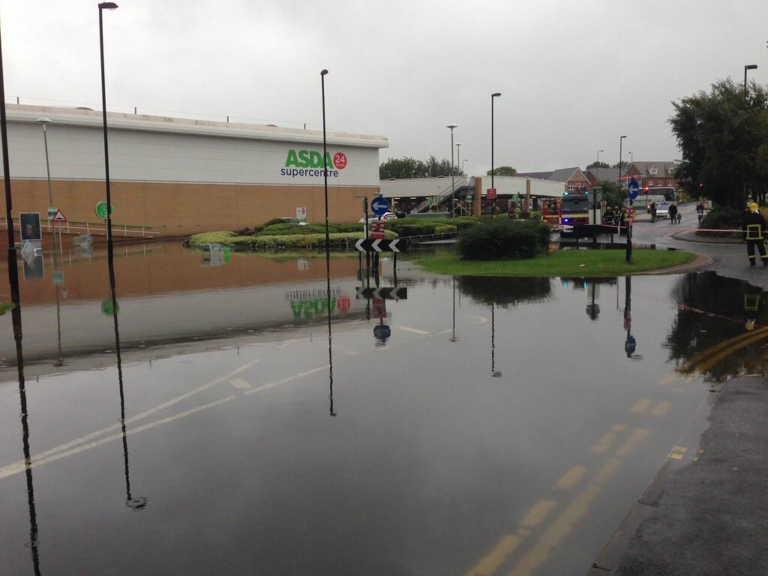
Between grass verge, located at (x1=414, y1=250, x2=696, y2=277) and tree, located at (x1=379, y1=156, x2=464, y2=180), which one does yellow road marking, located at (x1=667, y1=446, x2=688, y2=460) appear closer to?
grass verge, located at (x1=414, y1=250, x2=696, y2=277)

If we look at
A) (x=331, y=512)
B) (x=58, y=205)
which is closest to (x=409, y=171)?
(x=58, y=205)

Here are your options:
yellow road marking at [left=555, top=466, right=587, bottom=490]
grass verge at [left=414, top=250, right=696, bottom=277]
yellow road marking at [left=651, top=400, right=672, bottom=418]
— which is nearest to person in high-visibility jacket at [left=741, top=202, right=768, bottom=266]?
grass verge at [left=414, top=250, right=696, bottom=277]

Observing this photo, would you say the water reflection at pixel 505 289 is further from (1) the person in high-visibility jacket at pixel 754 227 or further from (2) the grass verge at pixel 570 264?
(1) the person in high-visibility jacket at pixel 754 227

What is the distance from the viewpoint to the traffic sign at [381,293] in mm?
17156

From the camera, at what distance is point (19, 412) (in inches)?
309

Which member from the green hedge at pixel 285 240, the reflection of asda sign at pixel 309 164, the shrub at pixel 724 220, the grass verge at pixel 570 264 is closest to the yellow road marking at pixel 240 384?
the grass verge at pixel 570 264

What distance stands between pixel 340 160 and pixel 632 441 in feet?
209

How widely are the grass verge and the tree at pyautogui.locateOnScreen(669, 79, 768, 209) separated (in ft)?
38.9

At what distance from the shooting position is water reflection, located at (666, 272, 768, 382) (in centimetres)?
937

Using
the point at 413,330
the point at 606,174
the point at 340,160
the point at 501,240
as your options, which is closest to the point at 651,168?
the point at 606,174

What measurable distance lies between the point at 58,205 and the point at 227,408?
50.1 metres

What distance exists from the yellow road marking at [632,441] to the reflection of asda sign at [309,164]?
197ft

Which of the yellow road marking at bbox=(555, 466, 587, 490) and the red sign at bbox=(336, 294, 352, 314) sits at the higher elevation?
the red sign at bbox=(336, 294, 352, 314)

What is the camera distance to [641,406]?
7.54 m
